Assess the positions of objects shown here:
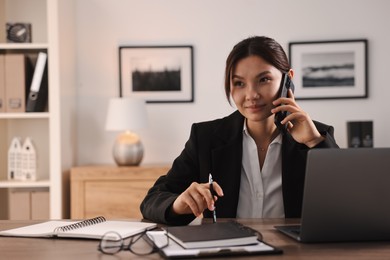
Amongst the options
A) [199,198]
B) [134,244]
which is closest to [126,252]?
[134,244]

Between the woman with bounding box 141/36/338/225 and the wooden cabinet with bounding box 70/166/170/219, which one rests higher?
the woman with bounding box 141/36/338/225

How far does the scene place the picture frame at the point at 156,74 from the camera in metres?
4.42

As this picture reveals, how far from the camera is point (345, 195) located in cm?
139

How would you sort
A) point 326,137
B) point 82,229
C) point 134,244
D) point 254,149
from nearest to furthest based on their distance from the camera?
point 134,244, point 82,229, point 326,137, point 254,149

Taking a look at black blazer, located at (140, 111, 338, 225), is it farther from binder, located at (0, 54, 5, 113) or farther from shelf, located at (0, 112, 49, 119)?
binder, located at (0, 54, 5, 113)

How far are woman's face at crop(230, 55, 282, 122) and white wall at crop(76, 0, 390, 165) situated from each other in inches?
86.2

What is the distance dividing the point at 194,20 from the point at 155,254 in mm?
3272

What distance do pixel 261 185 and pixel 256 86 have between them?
367mm

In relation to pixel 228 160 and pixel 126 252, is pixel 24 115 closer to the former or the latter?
pixel 228 160

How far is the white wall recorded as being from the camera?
14.4 feet

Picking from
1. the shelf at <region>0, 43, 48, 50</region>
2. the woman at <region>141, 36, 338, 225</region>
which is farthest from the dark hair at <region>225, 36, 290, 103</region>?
the shelf at <region>0, 43, 48, 50</region>

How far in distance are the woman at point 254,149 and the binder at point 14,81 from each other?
2.12 metres

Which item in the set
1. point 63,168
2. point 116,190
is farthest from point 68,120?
point 116,190

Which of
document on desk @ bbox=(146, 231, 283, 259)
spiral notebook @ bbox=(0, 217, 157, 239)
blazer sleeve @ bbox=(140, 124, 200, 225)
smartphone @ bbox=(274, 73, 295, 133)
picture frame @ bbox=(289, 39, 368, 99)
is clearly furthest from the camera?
picture frame @ bbox=(289, 39, 368, 99)
